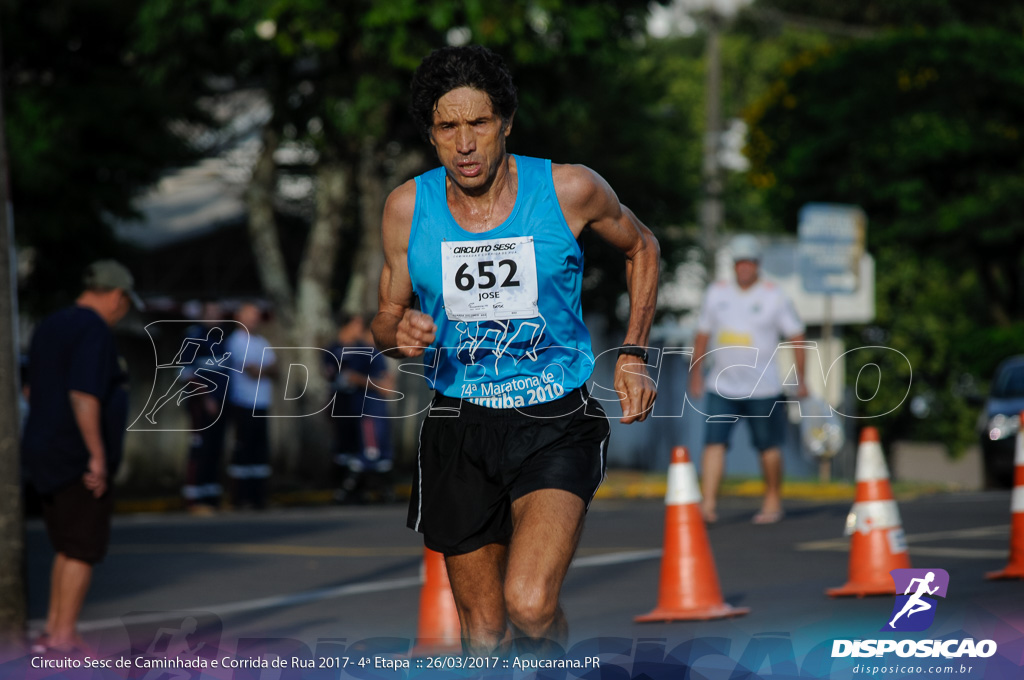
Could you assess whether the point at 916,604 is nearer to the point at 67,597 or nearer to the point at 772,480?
the point at 67,597

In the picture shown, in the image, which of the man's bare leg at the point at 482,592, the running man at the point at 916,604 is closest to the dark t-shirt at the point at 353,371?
the running man at the point at 916,604

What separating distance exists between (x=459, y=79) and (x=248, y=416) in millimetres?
11607

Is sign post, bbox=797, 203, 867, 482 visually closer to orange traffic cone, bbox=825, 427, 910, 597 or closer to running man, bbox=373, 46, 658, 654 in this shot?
orange traffic cone, bbox=825, 427, 910, 597

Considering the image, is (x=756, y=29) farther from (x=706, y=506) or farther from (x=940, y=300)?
(x=706, y=506)

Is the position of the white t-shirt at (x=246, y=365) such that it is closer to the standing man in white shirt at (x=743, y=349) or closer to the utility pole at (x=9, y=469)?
the standing man in white shirt at (x=743, y=349)

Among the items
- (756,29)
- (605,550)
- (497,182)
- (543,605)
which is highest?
(756,29)

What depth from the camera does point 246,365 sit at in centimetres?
1538

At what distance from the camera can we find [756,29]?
47625mm

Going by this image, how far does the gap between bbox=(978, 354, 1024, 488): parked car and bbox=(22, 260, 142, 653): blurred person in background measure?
42.6ft

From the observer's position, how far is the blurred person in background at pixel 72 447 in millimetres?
7371

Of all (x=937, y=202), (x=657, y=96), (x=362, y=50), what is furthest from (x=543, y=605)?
(x=937, y=202)

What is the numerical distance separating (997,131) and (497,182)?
101 ft

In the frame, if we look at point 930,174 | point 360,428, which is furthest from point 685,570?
point 930,174

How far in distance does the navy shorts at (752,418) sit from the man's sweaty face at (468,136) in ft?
21.4
